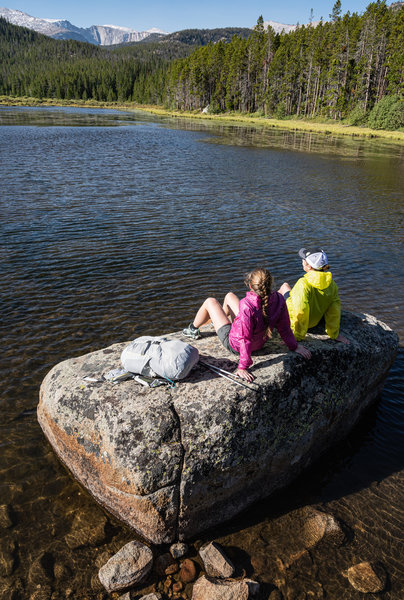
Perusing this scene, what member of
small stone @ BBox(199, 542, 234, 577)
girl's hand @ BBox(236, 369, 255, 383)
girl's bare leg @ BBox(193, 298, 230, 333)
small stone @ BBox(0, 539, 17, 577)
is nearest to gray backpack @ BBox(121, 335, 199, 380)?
girl's hand @ BBox(236, 369, 255, 383)

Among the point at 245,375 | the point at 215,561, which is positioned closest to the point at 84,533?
the point at 215,561

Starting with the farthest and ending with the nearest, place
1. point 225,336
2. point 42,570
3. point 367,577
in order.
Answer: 1. point 225,336
2. point 367,577
3. point 42,570

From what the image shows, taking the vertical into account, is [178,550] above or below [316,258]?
below

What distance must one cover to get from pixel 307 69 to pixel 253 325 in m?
118

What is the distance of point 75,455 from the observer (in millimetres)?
5738

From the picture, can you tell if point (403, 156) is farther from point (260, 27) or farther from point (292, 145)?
point (260, 27)

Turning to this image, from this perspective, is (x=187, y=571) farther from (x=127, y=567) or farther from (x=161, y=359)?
(x=161, y=359)

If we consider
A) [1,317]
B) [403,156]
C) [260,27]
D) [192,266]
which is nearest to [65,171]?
[192,266]

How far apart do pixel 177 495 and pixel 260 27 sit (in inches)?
5839

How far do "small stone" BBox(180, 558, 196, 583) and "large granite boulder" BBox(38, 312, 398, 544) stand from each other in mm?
338

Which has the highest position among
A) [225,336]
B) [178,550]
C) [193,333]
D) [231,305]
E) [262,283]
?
[262,283]

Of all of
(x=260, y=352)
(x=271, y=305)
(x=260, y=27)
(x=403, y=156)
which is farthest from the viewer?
(x=260, y=27)

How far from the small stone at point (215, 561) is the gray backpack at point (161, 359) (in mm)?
2309

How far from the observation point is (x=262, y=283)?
19.1ft
